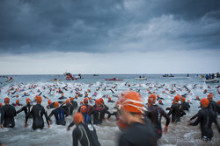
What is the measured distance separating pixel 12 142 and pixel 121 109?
6.32m

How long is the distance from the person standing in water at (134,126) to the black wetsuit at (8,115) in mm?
7082

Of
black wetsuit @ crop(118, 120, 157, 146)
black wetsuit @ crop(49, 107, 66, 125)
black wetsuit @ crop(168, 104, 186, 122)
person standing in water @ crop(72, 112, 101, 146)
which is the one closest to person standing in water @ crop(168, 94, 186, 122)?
black wetsuit @ crop(168, 104, 186, 122)

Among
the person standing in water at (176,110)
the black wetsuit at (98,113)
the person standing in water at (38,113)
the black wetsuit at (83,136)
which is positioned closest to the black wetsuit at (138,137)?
the black wetsuit at (83,136)

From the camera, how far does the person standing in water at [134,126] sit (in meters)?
1.44

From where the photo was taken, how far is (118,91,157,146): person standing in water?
1439mm

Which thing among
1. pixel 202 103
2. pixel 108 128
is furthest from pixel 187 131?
pixel 108 128

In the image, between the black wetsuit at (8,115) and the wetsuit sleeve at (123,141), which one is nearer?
the wetsuit sleeve at (123,141)

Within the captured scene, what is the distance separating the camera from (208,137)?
5.06 meters

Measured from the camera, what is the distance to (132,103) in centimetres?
172

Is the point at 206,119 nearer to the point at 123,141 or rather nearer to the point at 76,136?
the point at 76,136

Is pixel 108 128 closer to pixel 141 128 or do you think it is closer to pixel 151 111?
pixel 151 111

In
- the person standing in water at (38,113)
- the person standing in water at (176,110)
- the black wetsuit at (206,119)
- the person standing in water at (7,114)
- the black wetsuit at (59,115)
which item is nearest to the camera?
the black wetsuit at (206,119)

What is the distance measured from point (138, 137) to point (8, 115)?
7710mm

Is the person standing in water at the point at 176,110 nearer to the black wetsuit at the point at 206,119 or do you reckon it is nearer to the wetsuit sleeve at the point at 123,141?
the black wetsuit at the point at 206,119
